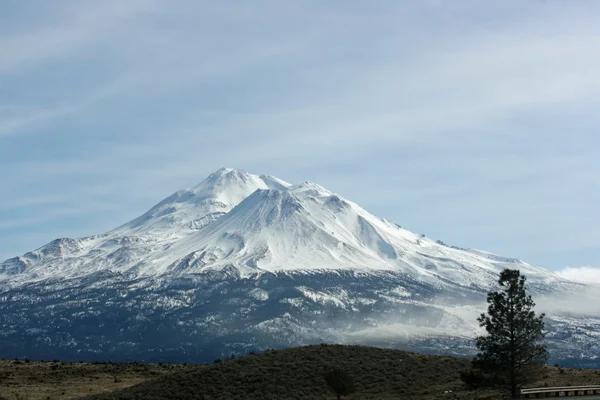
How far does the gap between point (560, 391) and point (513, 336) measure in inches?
207

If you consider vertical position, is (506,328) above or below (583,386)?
above

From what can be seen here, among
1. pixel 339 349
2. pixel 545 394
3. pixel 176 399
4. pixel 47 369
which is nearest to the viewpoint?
pixel 545 394

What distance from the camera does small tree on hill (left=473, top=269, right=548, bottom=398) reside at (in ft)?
187

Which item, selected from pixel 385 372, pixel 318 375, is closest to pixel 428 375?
pixel 385 372

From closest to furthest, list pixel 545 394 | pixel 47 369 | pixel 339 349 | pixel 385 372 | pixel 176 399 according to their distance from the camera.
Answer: pixel 545 394 → pixel 176 399 → pixel 385 372 → pixel 339 349 → pixel 47 369

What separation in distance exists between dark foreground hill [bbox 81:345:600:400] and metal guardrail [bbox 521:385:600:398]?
395cm

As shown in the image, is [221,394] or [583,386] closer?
[583,386]

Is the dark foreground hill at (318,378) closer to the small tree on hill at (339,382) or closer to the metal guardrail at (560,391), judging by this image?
the small tree on hill at (339,382)

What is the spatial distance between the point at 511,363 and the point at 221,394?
25.1 meters

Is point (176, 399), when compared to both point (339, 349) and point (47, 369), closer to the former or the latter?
point (339, 349)

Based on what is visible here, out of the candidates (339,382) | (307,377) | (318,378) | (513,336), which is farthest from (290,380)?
(513,336)

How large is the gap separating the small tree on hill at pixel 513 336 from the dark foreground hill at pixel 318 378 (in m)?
3.85

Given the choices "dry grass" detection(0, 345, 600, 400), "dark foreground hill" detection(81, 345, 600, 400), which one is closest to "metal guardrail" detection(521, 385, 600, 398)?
"dry grass" detection(0, 345, 600, 400)

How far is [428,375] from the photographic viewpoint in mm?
70312
